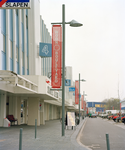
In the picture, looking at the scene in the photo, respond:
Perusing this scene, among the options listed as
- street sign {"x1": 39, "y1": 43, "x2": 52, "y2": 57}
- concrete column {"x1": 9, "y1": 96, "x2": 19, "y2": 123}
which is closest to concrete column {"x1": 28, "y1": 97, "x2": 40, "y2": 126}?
concrete column {"x1": 9, "y1": 96, "x2": 19, "y2": 123}

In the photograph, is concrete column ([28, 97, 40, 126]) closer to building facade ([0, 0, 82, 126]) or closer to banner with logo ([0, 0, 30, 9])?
building facade ([0, 0, 82, 126])

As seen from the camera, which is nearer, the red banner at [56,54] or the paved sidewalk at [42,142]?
the paved sidewalk at [42,142]

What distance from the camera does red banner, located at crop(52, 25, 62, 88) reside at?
51.5ft

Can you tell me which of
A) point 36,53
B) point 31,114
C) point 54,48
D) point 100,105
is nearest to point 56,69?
point 54,48

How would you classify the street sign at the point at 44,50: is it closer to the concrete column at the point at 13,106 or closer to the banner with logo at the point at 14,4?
the concrete column at the point at 13,106

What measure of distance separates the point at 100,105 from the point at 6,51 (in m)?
149

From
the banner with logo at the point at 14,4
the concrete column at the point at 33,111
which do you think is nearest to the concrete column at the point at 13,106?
the concrete column at the point at 33,111

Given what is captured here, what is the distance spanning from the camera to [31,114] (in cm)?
2605

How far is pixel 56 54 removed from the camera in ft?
53.2

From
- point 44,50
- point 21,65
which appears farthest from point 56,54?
point 44,50

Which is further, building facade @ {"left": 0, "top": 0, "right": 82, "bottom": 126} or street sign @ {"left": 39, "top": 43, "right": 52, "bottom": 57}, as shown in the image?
street sign @ {"left": 39, "top": 43, "right": 52, "bottom": 57}

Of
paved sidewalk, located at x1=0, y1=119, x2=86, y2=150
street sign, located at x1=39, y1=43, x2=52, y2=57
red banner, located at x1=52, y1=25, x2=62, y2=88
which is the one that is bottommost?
paved sidewalk, located at x1=0, y1=119, x2=86, y2=150

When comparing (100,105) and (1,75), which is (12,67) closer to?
(1,75)

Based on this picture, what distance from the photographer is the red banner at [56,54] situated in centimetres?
1571
